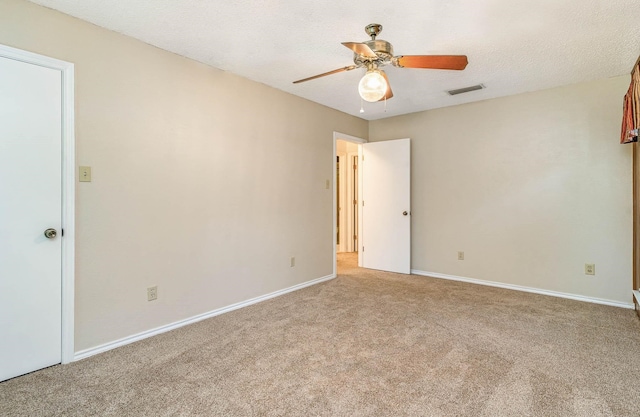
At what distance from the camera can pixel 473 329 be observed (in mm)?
2779

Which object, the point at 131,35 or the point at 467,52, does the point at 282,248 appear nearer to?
the point at 131,35

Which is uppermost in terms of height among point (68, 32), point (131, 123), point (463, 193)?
point (68, 32)

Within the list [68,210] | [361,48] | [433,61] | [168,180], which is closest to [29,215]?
[68,210]

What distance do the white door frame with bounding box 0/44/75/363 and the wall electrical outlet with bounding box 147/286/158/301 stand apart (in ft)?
1.71

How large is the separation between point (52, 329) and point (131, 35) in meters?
2.25

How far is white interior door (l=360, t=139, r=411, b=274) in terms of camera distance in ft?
15.8

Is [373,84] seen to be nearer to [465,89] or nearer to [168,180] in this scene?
[168,180]

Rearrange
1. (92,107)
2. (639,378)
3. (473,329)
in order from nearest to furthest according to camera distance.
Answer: (639,378) < (92,107) < (473,329)

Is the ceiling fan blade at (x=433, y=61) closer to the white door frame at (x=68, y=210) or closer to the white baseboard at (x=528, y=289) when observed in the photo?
the white door frame at (x=68, y=210)

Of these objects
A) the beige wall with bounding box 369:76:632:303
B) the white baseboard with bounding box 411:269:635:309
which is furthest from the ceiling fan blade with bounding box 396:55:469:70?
the white baseboard with bounding box 411:269:635:309

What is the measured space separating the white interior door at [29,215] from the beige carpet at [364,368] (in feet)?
0.72

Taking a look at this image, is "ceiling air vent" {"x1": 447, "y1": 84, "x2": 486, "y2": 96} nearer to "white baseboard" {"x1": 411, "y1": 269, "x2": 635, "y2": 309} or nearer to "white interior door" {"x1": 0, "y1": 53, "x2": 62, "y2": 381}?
"white baseboard" {"x1": 411, "y1": 269, "x2": 635, "y2": 309}

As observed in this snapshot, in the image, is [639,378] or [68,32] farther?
[68,32]

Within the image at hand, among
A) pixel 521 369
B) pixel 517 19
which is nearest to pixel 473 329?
pixel 521 369
